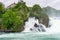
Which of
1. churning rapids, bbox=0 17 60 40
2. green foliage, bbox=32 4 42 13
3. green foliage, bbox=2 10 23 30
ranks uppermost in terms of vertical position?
green foliage, bbox=32 4 42 13

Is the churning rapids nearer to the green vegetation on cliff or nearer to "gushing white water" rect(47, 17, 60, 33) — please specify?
"gushing white water" rect(47, 17, 60, 33)

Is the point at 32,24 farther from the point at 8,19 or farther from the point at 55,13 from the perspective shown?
the point at 55,13

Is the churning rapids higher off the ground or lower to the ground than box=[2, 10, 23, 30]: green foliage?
lower

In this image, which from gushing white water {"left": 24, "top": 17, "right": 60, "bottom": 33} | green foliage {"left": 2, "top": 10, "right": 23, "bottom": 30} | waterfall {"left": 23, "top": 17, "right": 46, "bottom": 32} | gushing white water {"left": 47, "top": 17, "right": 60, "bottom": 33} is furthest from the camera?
gushing white water {"left": 47, "top": 17, "right": 60, "bottom": 33}

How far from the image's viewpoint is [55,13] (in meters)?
11.8

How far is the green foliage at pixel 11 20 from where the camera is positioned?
375 inches

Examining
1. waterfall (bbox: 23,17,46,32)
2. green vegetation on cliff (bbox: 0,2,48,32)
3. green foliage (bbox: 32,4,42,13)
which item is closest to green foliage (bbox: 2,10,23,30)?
green vegetation on cliff (bbox: 0,2,48,32)

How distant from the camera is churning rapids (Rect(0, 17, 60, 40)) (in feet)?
27.6

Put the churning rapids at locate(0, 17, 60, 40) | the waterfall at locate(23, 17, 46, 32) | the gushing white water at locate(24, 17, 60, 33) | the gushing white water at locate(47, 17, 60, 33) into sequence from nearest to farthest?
the churning rapids at locate(0, 17, 60, 40) → the waterfall at locate(23, 17, 46, 32) → the gushing white water at locate(24, 17, 60, 33) → the gushing white water at locate(47, 17, 60, 33)

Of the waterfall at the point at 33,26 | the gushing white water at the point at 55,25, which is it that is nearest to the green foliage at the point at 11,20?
the waterfall at the point at 33,26

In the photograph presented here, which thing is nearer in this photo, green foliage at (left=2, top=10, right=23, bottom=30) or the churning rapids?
the churning rapids

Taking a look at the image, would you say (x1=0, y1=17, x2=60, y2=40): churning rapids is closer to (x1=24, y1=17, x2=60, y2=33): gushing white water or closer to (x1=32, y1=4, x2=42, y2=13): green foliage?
(x1=24, y1=17, x2=60, y2=33): gushing white water

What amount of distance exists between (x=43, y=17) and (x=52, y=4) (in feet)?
4.79

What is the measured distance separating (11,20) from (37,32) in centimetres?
105
